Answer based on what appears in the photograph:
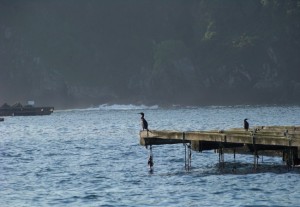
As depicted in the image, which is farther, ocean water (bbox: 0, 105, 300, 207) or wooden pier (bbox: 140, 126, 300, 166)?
wooden pier (bbox: 140, 126, 300, 166)

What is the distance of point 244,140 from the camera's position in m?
47.0

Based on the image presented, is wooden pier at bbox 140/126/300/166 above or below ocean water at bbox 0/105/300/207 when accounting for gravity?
above

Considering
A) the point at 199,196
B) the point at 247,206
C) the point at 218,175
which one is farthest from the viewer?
the point at 218,175

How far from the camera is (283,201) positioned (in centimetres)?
3869

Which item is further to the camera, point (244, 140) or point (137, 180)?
point (137, 180)

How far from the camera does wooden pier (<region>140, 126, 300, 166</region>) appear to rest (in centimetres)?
4575

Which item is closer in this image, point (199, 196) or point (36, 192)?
point (199, 196)

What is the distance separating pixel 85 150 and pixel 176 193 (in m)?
33.9

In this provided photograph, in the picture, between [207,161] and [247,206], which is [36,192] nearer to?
[247,206]

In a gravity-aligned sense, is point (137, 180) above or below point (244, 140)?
below

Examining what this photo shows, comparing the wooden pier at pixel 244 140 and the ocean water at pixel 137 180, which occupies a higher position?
the wooden pier at pixel 244 140

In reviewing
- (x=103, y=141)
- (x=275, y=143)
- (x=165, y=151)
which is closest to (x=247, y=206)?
(x=275, y=143)

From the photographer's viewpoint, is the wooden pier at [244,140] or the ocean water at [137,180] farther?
the wooden pier at [244,140]

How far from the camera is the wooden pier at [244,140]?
45750 mm
